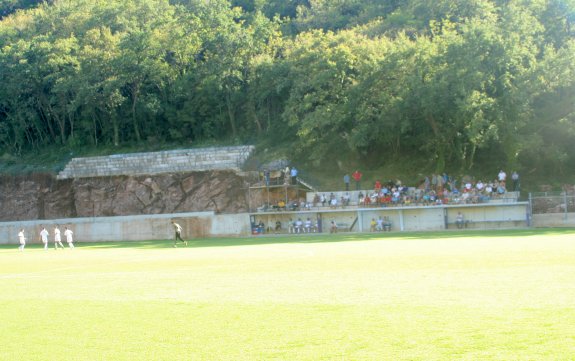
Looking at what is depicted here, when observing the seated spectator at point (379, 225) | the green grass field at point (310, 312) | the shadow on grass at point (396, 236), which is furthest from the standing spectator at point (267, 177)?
the green grass field at point (310, 312)

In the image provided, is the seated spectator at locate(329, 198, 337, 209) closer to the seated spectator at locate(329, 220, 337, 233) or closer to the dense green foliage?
the seated spectator at locate(329, 220, 337, 233)

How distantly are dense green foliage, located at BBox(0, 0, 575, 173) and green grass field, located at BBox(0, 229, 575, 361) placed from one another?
2775 cm

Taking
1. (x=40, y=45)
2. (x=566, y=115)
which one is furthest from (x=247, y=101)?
(x=566, y=115)

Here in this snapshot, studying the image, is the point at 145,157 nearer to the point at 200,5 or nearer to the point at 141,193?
the point at 141,193

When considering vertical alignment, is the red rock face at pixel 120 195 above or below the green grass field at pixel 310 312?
above

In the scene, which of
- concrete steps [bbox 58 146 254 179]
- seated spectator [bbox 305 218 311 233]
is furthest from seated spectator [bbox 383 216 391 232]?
concrete steps [bbox 58 146 254 179]

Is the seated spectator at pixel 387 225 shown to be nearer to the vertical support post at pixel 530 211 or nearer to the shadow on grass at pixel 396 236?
the shadow on grass at pixel 396 236

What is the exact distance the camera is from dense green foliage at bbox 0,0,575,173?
47.5m

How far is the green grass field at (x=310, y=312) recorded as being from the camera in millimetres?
9604

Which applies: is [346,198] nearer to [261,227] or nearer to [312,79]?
[261,227]

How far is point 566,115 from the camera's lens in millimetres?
47062

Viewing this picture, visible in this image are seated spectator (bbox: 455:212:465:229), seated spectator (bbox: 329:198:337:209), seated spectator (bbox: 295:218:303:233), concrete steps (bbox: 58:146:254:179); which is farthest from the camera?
concrete steps (bbox: 58:146:254:179)

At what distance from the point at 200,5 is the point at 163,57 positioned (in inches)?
244

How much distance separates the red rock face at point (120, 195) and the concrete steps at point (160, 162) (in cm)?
54
